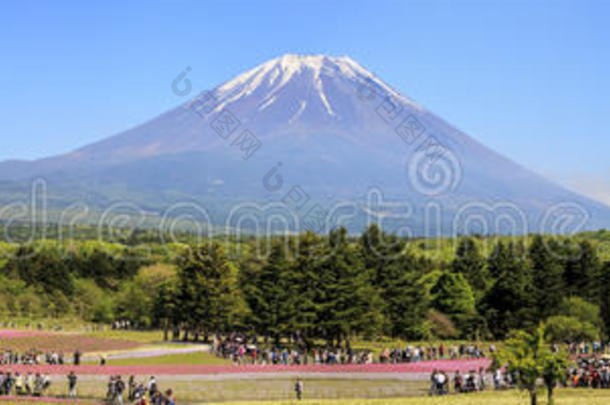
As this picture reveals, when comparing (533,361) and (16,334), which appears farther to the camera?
(16,334)

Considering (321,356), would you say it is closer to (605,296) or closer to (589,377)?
(589,377)

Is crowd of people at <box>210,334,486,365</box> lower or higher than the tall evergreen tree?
lower

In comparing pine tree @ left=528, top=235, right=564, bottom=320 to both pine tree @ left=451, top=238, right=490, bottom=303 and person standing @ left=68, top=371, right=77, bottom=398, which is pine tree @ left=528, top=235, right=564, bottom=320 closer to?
pine tree @ left=451, top=238, right=490, bottom=303

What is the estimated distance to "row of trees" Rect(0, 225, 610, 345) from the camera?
69.8 metres

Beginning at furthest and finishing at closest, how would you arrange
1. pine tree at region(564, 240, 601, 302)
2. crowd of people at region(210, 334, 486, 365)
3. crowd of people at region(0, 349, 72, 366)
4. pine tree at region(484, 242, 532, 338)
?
pine tree at region(564, 240, 601, 302)
pine tree at region(484, 242, 532, 338)
crowd of people at region(210, 334, 486, 365)
crowd of people at region(0, 349, 72, 366)

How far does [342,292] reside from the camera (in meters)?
69.4

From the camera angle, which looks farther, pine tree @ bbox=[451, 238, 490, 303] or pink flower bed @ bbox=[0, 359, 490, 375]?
pine tree @ bbox=[451, 238, 490, 303]

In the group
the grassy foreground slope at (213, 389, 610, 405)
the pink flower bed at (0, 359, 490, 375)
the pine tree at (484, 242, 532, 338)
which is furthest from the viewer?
the pine tree at (484, 242, 532, 338)

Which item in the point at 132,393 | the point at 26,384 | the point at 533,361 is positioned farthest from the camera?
the point at 26,384

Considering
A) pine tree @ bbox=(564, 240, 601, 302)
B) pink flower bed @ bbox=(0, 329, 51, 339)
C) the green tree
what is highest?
pine tree @ bbox=(564, 240, 601, 302)

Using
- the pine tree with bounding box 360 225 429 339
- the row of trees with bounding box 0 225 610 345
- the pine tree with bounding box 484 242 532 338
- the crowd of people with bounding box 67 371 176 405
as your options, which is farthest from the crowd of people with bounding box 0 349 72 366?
the pine tree with bounding box 484 242 532 338

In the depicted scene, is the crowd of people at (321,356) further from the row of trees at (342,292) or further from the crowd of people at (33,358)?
the crowd of people at (33,358)

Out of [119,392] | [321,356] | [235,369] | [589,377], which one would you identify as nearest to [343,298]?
[321,356]

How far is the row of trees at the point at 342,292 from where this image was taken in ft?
229
